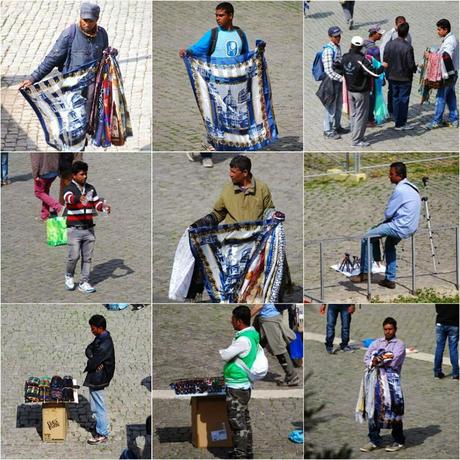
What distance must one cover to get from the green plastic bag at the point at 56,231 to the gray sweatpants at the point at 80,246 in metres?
0.10

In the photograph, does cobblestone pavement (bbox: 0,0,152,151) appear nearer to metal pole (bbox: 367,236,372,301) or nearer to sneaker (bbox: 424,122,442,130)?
metal pole (bbox: 367,236,372,301)

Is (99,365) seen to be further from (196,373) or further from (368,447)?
(368,447)

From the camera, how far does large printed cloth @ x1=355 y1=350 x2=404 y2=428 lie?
1844 centimetres

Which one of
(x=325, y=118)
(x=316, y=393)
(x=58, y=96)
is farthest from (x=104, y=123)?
(x=316, y=393)

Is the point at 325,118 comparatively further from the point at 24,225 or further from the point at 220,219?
the point at 24,225

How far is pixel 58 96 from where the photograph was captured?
18641mm

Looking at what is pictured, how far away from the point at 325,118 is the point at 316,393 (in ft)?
9.06

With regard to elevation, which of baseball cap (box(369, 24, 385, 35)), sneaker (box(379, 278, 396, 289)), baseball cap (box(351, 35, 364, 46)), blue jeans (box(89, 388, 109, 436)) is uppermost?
baseball cap (box(369, 24, 385, 35))

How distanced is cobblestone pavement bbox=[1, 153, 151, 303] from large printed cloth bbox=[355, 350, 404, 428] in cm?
235

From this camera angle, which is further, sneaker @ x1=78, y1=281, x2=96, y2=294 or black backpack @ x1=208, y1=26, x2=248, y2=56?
sneaker @ x1=78, y1=281, x2=96, y2=294

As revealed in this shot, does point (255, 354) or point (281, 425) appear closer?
point (255, 354)

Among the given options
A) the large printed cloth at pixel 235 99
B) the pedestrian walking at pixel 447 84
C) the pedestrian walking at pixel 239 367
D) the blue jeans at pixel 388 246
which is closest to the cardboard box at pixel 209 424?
the pedestrian walking at pixel 239 367

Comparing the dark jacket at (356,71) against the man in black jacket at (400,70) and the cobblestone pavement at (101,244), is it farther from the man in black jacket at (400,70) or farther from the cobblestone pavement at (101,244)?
the cobblestone pavement at (101,244)

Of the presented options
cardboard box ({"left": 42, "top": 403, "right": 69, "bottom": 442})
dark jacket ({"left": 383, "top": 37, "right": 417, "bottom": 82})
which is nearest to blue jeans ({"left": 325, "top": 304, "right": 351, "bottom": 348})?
dark jacket ({"left": 383, "top": 37, "right": 417, "bottom": 82})
